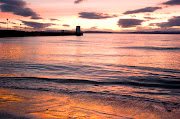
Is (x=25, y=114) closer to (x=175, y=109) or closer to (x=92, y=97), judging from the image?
(x=92, y=97)

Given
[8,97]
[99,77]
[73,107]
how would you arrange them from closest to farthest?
[73,107]
[8,97]
[99,77]

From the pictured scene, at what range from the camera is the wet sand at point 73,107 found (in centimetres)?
597

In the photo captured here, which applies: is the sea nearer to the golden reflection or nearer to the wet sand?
the wet sand

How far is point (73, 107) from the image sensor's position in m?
6.80

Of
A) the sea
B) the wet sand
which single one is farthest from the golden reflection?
the sea

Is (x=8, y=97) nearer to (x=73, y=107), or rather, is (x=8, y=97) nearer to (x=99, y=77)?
(x=73, y=107)

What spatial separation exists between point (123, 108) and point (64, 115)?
7.71ft

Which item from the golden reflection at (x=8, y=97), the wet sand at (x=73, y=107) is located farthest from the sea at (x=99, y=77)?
the golden reflection at (x=8, y=97)

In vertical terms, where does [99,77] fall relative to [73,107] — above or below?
below

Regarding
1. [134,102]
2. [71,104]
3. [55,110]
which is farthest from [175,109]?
[55,110]

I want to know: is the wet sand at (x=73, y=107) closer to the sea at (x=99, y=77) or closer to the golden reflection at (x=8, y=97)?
the golden reflection at (x=8, y=97)

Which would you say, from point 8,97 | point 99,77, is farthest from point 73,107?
point 99,77

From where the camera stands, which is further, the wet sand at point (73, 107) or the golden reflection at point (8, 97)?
the golden reflection at point (8, 97)

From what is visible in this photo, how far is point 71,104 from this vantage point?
282 inches
